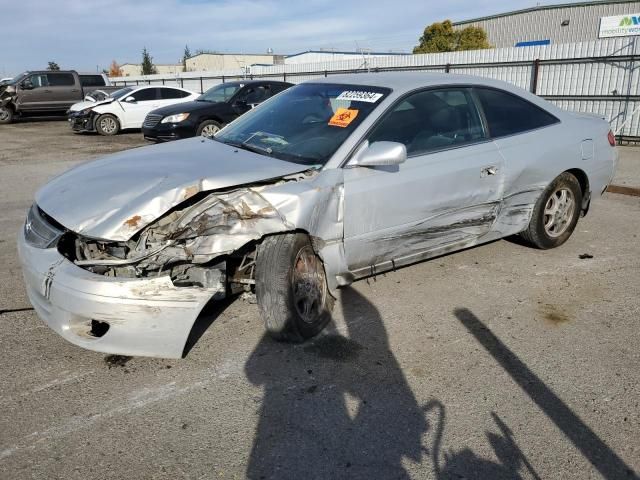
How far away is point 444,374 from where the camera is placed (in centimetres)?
299

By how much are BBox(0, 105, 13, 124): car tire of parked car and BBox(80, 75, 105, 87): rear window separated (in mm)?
2933

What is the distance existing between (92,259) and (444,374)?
2080 mm

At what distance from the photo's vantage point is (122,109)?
16219 mm

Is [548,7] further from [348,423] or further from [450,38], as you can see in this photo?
[348,423]

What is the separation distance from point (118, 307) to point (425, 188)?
2141 millimetres

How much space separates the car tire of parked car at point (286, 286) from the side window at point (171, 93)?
47.6 feet

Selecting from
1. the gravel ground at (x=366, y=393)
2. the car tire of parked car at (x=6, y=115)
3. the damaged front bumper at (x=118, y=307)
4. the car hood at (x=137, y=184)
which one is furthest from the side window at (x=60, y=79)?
the damaged front bumper at (x=118, y=307)

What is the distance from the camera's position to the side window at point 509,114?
4289 mm

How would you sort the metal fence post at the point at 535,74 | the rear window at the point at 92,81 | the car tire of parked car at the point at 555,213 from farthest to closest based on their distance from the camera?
the rear window at the point at 92,81 < the metal fence post at the point at 535,74 < the car tire of parked car at the point at 555,213

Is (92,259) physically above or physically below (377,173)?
below

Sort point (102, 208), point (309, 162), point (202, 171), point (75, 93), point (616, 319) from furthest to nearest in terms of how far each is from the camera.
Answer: point (75, 93) < point (616, 319) < point (309, 162) < point (202, 171) < point (102, 208)

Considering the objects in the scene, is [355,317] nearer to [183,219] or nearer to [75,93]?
[183,219]

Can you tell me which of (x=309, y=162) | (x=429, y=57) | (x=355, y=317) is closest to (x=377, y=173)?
(x=309, y=162)

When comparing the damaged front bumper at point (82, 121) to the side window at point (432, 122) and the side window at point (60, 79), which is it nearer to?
the side window at point (60, 79)
